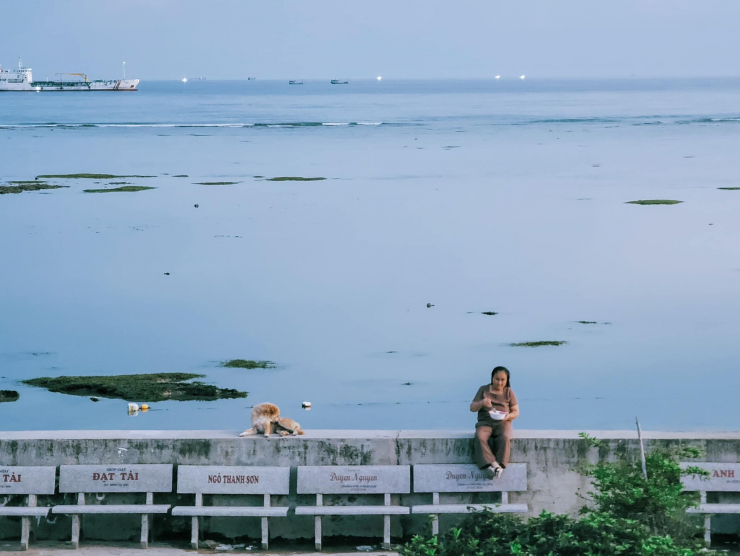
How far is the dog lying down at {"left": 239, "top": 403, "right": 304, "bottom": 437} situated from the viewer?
979cm

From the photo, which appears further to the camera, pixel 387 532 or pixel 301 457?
pixel 301 457

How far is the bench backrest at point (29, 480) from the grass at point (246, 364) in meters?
11.7

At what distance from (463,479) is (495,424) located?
0.51 metres

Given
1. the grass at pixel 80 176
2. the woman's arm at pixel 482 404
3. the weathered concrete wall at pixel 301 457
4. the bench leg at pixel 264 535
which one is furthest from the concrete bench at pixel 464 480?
the grass at pixel 80 176

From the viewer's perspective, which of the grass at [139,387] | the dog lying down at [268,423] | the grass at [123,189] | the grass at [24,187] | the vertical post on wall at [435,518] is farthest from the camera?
the grass at [123,189]

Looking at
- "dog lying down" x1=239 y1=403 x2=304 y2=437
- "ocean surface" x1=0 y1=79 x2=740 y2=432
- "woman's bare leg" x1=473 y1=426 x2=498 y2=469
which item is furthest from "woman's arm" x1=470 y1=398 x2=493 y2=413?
"ocean surface" x1=0 y1=79 x2=740 y2=432

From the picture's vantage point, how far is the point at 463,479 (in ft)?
31.2

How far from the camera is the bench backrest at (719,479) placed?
30.8 feet

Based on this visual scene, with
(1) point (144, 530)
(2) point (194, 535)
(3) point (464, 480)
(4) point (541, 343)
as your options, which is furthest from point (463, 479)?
(4) point (541, 343)

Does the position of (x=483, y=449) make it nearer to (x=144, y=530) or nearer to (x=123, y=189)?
(x=144, y=530)

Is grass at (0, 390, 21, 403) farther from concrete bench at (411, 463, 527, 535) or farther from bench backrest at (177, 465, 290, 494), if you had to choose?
concrete bench at (411, 463, 527, 535)

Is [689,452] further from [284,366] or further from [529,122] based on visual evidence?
[529,122]

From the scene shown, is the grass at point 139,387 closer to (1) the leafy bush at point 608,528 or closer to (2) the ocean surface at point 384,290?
(2) the ocean surface at point 384,290

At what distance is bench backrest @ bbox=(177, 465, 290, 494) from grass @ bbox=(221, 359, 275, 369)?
11761mm
